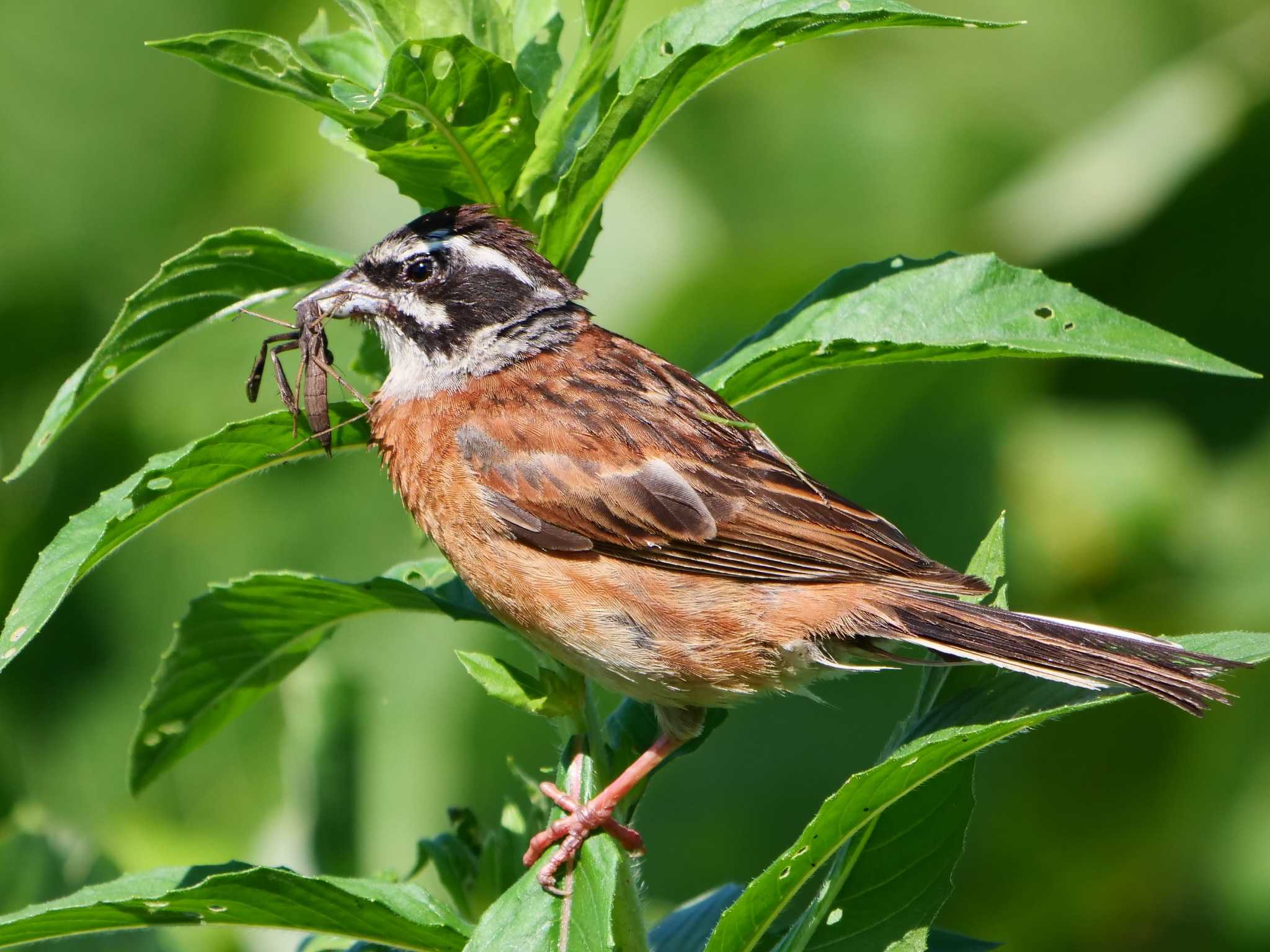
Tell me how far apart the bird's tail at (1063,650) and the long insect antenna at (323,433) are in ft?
3.36

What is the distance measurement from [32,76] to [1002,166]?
335 centimetres

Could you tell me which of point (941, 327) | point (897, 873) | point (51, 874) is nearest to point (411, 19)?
point (941, 327)

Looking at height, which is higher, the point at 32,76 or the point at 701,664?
the point at 32,76

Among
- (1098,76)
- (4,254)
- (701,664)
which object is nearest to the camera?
(701,664)

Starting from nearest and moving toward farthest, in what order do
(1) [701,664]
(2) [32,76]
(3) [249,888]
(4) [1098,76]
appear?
(3) [249,888]
(1) [701,664]
(2) [32,76]
(4) [1098,76]

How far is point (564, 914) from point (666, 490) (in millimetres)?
1001

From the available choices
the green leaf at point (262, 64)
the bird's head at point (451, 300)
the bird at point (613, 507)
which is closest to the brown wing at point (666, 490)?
the bird at point (613, 507)

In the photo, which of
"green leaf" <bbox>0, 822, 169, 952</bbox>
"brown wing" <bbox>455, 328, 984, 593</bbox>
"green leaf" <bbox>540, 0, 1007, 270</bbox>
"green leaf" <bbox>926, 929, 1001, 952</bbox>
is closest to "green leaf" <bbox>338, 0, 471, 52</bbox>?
"green leaf" <bbox>540, 0, 1007, 270</bbox>

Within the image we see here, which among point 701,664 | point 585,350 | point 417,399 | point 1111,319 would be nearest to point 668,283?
point 585,350

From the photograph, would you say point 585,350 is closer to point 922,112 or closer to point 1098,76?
point 922,112

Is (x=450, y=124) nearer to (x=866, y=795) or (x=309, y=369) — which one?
(x=309, y=369)

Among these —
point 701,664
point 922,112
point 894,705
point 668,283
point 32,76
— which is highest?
point 32,76

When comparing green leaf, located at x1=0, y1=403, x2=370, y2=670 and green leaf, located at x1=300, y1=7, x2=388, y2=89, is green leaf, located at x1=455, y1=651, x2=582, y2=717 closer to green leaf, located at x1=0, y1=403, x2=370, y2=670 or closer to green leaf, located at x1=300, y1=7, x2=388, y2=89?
green leaf, located at x1=0, y1=403, x2=370, y2=670

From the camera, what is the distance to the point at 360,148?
2.32 meters
